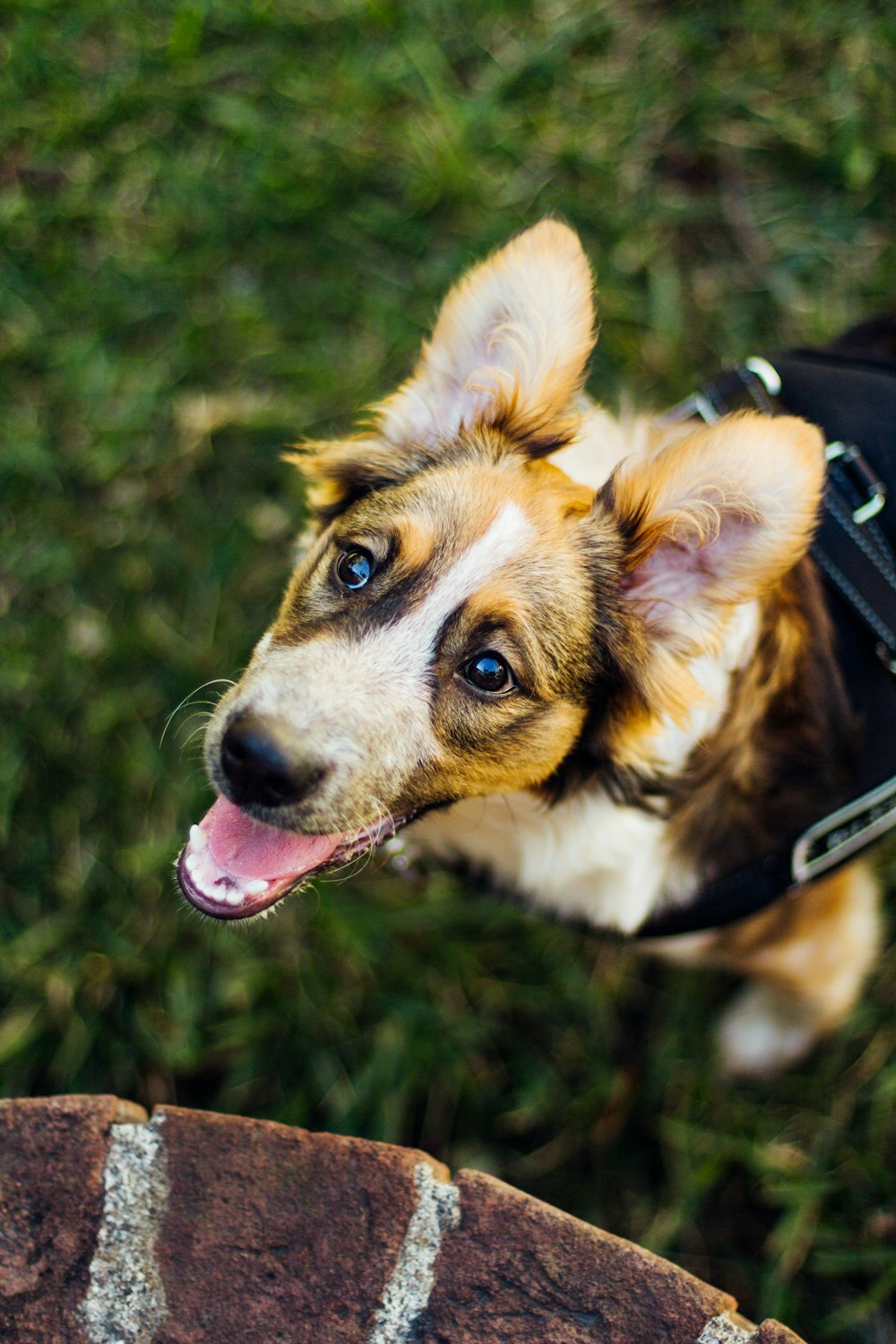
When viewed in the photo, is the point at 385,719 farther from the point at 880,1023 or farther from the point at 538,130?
the point at 538,130

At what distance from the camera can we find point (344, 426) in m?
3.68

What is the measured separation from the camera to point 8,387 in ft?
11.9

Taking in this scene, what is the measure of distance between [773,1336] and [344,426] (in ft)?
9.79

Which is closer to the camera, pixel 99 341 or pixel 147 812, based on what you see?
pixel 147 812

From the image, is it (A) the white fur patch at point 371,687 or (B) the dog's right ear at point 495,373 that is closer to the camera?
(A) the white fur patch at point 371,687

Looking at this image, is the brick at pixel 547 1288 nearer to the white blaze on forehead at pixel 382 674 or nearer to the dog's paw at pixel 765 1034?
the white blaze on forehead at pixel 382 674

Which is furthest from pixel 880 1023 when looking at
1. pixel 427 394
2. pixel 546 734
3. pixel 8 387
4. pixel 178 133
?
pixel 178 133

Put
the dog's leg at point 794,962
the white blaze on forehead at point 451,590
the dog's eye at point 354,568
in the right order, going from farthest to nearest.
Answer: the dog's leg at point 794,962, the dog's eye at point 354,568, the white blaze on forehead at point 451,590

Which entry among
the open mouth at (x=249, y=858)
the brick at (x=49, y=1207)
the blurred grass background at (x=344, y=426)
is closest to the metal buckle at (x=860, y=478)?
the open mouth at (x=249, y=858)

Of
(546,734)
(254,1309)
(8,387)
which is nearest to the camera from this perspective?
(254,1309)

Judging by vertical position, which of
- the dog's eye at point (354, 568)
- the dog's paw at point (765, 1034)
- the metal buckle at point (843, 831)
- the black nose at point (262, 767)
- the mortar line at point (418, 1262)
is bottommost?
the dog's paw at point (765, 1034)

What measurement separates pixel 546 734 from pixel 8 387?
103 inches

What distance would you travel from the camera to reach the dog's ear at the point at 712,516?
1825 mm

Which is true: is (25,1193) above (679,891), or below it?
above
